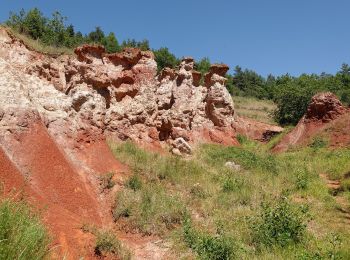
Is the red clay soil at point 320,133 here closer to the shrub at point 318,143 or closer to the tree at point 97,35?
the shrub at point 318,143

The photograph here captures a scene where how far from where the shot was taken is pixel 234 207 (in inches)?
373

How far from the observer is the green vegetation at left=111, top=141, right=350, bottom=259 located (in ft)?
23.4

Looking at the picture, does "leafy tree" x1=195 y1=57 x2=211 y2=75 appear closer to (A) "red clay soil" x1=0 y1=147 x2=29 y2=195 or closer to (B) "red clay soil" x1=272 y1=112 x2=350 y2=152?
(B) "red clay soil" x1=272 y1=112 x2=350 y2=152

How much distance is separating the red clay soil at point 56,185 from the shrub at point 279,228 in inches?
116

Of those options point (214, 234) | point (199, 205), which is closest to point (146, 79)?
point (199, 205)


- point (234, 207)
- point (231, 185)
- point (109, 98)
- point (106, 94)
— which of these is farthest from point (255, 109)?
point (234, 207)

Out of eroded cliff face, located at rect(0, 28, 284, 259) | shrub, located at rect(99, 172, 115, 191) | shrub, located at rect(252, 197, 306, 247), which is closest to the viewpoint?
shrub, located at rect(252, 197, 306, 247)

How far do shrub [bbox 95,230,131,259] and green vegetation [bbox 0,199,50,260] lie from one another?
2.64 metres

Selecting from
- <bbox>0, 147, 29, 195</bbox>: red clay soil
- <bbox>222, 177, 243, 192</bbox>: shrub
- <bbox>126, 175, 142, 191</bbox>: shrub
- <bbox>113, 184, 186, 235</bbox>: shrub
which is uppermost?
<bbox>0, 147, 29, 195</bbox>: red clay soil

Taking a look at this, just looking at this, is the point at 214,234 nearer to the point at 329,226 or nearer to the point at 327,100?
the point at 329,226

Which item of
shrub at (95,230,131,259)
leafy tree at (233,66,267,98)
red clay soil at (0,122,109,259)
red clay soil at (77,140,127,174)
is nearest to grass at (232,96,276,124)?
leafy tree at (233,66,267,98)

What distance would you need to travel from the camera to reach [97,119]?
11781 mm

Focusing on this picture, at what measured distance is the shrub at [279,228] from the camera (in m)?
7.25

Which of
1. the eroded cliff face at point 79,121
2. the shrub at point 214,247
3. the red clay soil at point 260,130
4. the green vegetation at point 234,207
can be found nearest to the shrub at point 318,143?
the eroded cliff face at point 79,121
